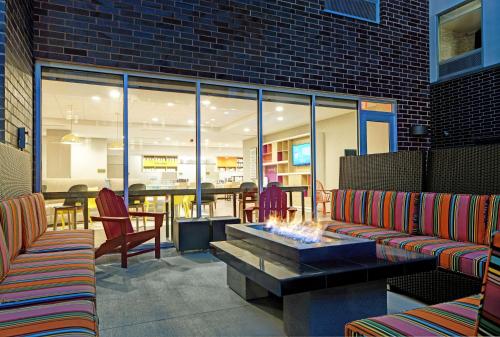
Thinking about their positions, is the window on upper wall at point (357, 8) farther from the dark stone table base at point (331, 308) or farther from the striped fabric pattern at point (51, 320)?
the striped fabric pattern at point (51, 320)

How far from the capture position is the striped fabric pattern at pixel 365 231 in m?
3.44

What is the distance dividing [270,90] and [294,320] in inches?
166

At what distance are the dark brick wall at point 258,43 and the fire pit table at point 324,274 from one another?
11.2 feet

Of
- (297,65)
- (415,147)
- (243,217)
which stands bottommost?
(243,217)

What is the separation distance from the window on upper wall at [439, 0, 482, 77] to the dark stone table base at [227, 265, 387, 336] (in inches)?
297

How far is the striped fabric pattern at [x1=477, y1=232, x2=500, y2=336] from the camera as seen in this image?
97 centimetres

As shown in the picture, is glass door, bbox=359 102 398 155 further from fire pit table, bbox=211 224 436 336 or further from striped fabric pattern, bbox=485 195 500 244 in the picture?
fire pit table, bbox=211 224 436 336

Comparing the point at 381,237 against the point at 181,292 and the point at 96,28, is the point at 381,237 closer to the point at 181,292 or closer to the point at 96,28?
the point at 181,292

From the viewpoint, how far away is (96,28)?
4.62 metres

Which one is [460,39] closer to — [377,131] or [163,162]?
[377,131]

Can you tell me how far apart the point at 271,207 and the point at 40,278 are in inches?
148

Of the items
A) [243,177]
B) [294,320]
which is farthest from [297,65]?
[294,320]

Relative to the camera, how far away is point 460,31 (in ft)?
27.7

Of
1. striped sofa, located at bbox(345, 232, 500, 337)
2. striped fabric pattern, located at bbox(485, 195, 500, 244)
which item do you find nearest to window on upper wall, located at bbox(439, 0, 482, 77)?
striped fabric pattern, located at bbox(485, 195, 500, 244)
